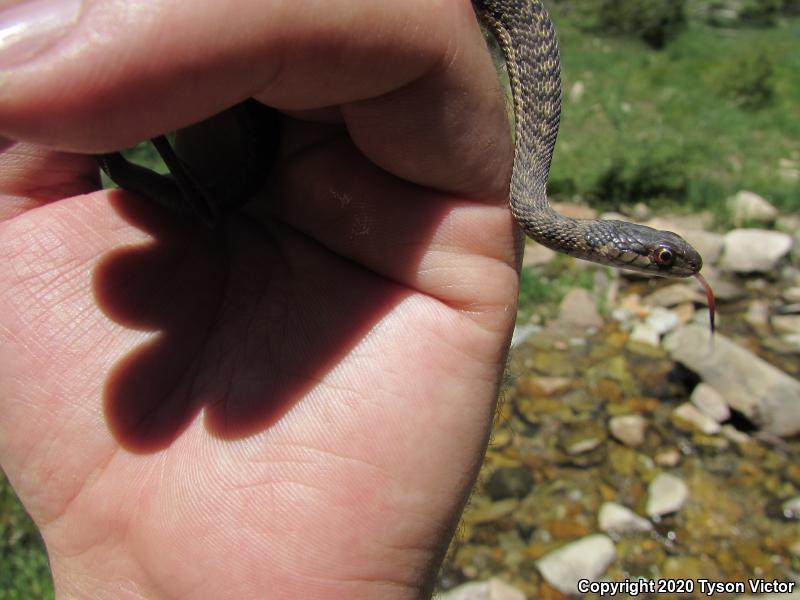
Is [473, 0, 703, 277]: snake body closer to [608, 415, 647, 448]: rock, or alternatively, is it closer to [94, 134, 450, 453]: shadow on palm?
[94, 134, 450, 453]: shadow on palm

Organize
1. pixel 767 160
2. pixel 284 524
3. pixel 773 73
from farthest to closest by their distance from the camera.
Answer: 1. pixel 773 73
2. pixel 767 160
3. pixel 284 524

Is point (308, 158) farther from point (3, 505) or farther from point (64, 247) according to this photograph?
point (3, 505)

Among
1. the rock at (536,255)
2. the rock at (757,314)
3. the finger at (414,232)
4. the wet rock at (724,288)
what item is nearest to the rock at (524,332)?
the rock at (536,255)

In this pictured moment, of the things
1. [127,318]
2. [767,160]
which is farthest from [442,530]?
[767,160]

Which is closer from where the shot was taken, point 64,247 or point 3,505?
point 64,247

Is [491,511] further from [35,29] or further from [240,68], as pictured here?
[35,29]

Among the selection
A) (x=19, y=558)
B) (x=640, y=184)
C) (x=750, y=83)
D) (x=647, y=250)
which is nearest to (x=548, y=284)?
(x=640, y=184)

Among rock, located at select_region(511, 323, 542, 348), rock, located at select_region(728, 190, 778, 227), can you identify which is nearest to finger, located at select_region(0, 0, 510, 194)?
rock, located at select_region(511, 323, 542, 348)
